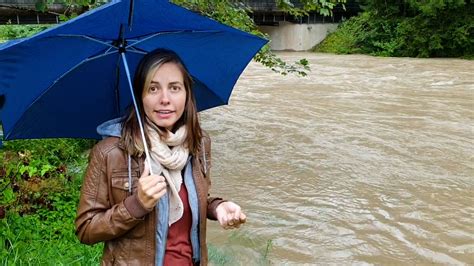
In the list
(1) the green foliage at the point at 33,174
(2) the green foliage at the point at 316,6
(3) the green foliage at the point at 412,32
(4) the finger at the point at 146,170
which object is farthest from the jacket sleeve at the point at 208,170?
(3) the green foliage at the point at 412,32

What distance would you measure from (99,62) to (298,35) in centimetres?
3205

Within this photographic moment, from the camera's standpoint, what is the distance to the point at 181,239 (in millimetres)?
1921

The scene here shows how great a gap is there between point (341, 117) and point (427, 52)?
16672mm

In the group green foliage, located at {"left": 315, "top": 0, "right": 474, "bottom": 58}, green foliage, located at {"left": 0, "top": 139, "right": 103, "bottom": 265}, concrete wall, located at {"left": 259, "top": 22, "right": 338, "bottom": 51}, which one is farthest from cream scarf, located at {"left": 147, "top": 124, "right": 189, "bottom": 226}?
concrete wall, located at {"left": 259, "top": 22, "right": 338, "bottom": 51}

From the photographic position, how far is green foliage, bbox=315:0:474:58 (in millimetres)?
25891

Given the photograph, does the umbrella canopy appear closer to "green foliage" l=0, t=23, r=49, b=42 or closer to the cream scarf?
the cream scarf

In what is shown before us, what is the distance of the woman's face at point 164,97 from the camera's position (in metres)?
1.92

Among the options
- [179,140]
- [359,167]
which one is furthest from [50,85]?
[359,167]

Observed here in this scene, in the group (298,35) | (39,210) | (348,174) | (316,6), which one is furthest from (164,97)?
(298,35)

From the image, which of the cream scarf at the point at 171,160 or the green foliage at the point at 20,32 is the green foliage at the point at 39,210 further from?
the green foliage at the point at 20,32

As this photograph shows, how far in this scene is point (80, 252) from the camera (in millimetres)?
3615

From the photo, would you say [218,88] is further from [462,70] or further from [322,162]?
[462,70]

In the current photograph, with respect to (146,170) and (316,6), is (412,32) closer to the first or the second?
(316,6)

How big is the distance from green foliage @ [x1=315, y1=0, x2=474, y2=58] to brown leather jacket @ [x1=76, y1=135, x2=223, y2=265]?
84.6 feet
